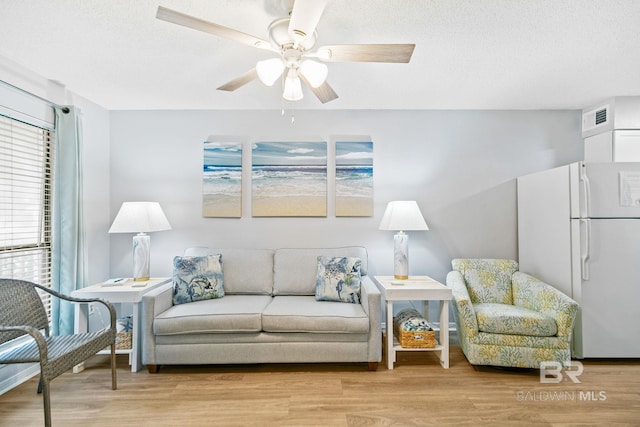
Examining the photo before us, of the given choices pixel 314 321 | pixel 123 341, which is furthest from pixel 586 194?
pixel 123 341

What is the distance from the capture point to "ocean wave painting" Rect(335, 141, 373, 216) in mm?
3436

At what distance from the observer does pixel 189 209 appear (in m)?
3.46

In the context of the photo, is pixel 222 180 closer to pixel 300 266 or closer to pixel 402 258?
pixel 300 266

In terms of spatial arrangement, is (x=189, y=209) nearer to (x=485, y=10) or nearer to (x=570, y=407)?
(x=485, y=10)

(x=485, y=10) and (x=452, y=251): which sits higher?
(x=485, y=10)

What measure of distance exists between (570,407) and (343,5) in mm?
2866

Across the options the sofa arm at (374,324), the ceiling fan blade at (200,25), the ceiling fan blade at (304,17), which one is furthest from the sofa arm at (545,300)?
the ceiling fan blade at (200,25)

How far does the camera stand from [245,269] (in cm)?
315

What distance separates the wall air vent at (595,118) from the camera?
316cm

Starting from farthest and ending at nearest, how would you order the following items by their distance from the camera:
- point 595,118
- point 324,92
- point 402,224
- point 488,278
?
point 595,118, point 488,278, point 402,224, point 324,92

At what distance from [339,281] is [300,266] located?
1.50 ft

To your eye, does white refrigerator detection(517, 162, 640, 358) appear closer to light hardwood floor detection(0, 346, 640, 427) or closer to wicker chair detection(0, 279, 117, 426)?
light hardwood floor detection(0, 346, 640, 427)

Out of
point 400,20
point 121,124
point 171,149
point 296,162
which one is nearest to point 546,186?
point 400,20

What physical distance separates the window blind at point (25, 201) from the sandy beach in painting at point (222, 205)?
129cm
